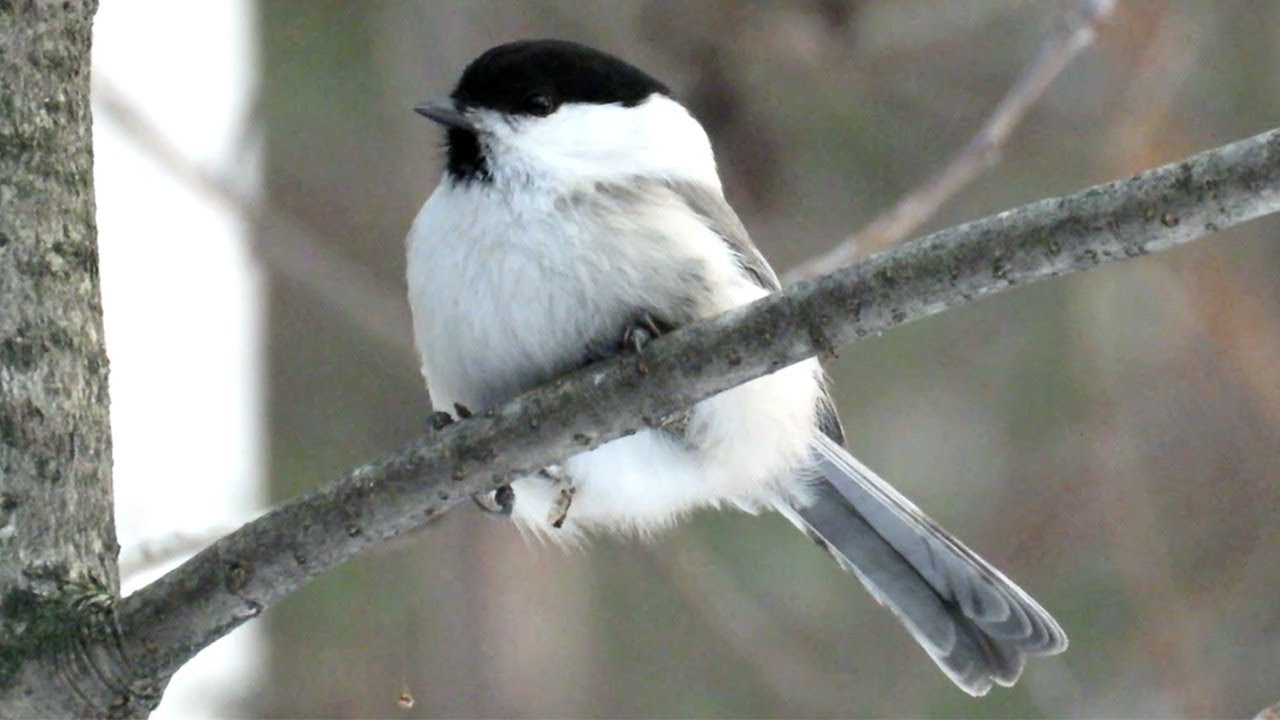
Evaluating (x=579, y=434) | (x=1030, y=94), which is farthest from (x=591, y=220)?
(x=1030, y=94)

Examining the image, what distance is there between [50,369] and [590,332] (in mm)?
644

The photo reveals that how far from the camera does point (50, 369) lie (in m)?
1.38


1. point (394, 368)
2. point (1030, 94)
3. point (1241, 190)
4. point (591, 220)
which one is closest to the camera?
point (1241, 190)

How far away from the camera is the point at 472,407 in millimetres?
1970

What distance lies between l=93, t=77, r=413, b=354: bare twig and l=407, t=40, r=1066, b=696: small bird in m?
0.58

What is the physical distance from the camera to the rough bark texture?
1298mm

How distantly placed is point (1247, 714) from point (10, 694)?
7.38ft

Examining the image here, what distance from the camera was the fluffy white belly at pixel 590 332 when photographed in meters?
1.81

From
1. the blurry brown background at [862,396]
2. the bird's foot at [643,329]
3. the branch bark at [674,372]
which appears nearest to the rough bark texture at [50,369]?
the branch bark at [674,372]

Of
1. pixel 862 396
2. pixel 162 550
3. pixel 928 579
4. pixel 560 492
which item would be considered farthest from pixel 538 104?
pixel 862 396

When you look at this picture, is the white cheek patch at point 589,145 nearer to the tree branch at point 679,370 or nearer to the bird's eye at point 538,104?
the bird's eye at point 538,104

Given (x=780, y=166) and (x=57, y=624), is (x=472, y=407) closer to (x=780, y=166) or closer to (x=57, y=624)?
(x=57, y=624)

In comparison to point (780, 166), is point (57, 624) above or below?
below

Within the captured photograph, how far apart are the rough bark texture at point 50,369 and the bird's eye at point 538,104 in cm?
63
